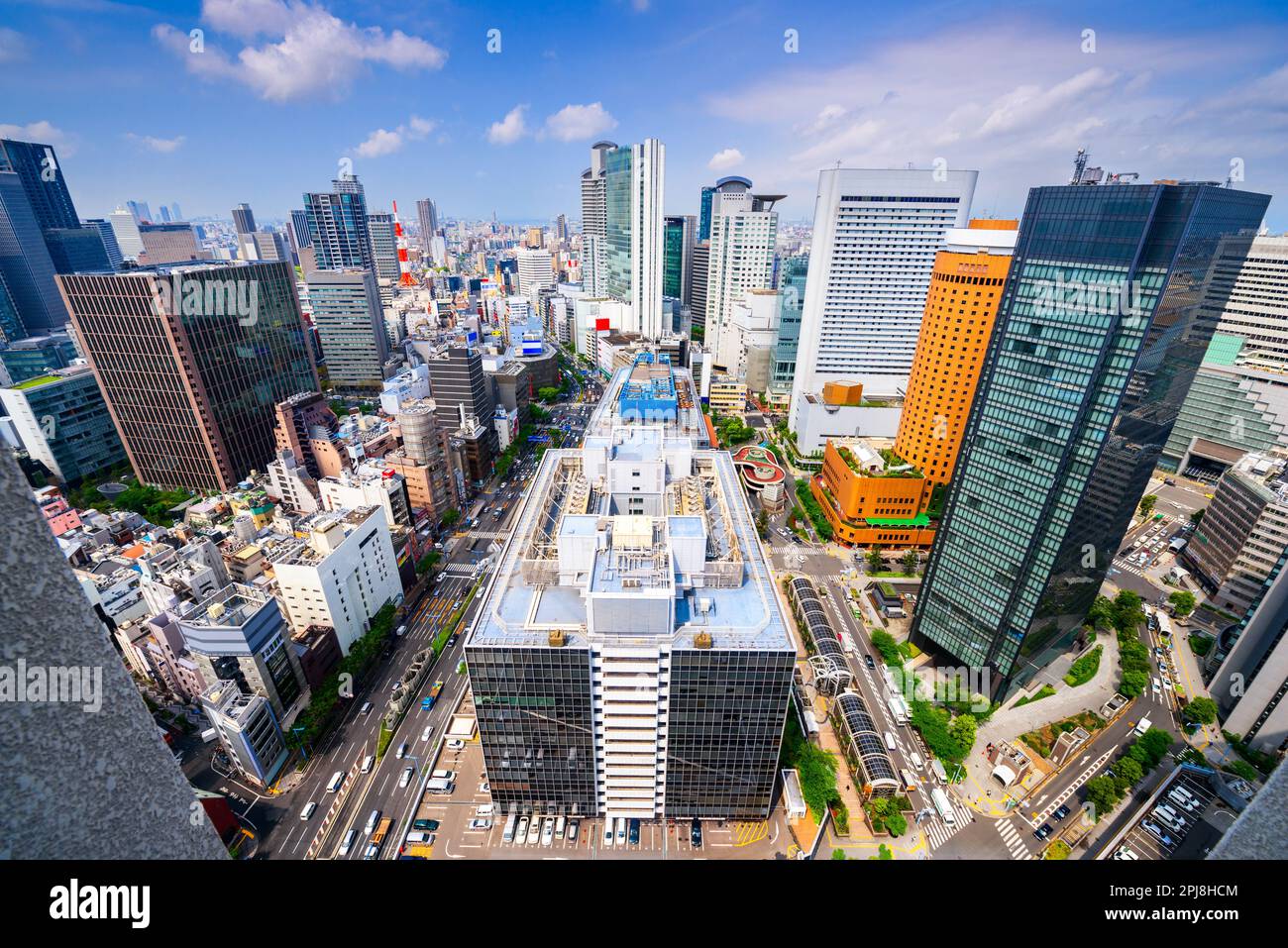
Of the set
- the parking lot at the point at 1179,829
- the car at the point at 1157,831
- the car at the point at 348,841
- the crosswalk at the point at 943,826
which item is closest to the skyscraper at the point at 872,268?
the crosswalk at the point at 943,826

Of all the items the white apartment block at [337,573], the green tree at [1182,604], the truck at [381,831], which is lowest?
the truck at [381,831]

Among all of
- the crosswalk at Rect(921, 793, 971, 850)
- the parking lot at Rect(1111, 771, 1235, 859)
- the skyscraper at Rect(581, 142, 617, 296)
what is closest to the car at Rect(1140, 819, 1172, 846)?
the parking lot at Rect(1111, 771, 1235, 859)

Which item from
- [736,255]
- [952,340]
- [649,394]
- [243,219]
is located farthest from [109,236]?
[952,340]

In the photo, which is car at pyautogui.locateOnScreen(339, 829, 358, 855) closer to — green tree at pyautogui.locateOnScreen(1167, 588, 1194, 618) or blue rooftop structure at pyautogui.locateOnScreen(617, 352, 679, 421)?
blue rooftop structure at pyautogui.locateOnScreen(617, 352, 679, 421)

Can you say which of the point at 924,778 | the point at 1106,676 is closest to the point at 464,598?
the point at 924,778

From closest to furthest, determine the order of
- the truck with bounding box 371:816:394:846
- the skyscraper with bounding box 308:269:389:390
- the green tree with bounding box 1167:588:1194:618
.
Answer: the truck with bounding box 371:816:394:846 → the green tree with bounding box 1167:588:1194:618 → the skyscraper with bounding box 308:269:389:390

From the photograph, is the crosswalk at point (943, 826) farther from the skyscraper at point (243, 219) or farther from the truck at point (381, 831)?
the skyscraper at point (243, 219)

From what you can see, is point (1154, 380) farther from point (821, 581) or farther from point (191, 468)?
point (191, 468)
